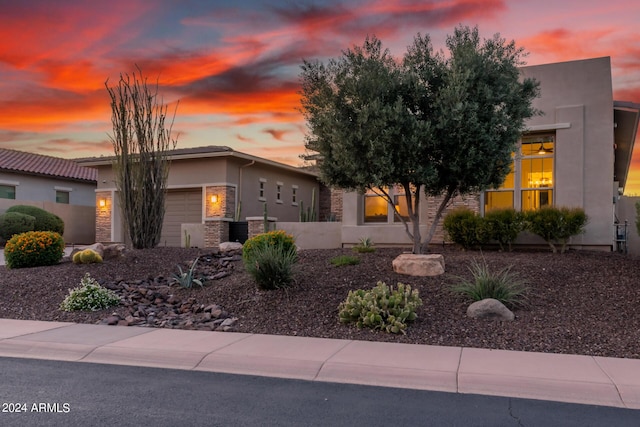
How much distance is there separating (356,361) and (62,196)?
94.0 feet

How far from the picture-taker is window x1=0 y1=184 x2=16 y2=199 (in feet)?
88.1

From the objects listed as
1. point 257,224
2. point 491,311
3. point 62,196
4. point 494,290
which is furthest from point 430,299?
point 62,196

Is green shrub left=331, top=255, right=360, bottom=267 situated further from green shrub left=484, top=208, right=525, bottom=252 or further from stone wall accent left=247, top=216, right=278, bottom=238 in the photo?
stone wall accent left=247, top=216, right=278, bottom=238

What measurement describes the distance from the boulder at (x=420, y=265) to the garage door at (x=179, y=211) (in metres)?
14.3

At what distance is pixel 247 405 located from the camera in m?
5.18

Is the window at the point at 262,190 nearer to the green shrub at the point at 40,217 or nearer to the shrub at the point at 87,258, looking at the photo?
the green shrub at the point at 40,217

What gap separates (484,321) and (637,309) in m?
2.62

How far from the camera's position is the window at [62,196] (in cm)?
3017

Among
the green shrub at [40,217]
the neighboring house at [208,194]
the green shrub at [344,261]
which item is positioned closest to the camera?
the green shrub at [344,261]

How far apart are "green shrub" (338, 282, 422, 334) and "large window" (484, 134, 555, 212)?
7724mm

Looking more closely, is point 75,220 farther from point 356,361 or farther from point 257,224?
point 356,361

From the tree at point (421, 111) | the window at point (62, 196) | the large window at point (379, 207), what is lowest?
the large window at point (379, 207)

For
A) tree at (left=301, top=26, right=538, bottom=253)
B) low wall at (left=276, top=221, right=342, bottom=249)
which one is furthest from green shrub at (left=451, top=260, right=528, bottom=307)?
low wall at (left=276, top=221, right=342, bottom=249)

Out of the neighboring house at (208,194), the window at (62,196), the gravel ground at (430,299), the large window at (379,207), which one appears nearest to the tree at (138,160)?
the gravel ground at (430,299)
